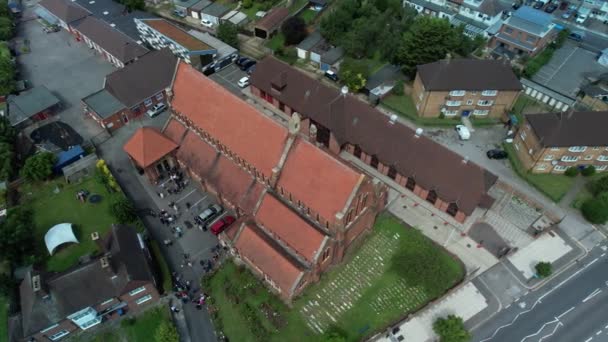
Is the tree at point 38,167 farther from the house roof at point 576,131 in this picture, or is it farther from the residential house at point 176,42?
the house roof at point 576,131

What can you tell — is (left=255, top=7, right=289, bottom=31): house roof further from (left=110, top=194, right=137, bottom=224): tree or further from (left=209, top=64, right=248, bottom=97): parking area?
(left=110, top=194, right=137, bottom=224): tree

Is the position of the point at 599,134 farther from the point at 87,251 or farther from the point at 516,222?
the point at 87,251

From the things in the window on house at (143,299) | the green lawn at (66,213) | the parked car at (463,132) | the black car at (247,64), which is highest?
the parked car at (463,132)

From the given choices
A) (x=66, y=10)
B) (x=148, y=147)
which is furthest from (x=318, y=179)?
(x=66, y=10)

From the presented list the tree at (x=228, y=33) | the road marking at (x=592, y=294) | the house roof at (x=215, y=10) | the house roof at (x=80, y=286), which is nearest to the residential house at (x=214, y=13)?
the house roof at (x=215, y=10)

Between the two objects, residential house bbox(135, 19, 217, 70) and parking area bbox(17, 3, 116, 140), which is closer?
parking area bbox(17, 3, 116, 140)

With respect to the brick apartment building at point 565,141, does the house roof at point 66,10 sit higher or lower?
lower

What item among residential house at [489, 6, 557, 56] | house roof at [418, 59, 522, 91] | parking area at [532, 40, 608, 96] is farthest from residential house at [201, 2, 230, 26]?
parking area at [532, 40, 608, 96]
